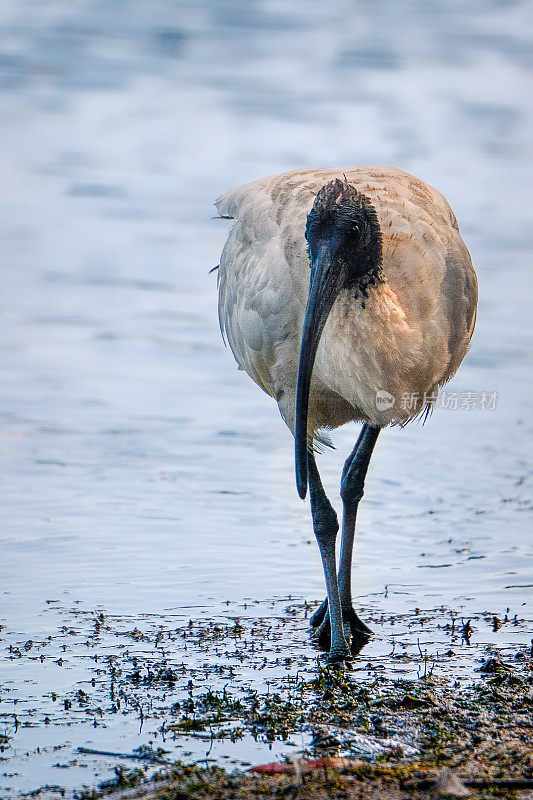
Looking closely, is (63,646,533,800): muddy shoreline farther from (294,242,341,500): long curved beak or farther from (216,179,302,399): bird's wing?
(216,179,302,399): bird's wing

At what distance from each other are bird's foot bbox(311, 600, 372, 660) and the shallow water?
95mm

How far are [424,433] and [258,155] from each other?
833 cm

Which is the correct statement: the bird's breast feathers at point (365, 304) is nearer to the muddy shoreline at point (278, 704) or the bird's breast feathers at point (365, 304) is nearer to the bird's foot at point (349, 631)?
the bird's foot at point (349, 631)

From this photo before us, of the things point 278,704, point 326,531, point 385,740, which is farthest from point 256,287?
point 385,740

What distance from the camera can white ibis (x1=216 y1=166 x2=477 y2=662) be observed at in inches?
203

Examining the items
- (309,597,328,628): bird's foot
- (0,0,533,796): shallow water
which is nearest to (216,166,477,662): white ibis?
(309,597,328,628): bird's foot

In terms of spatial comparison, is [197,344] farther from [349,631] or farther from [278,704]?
[278,704]

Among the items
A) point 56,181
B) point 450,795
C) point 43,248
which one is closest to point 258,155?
point 56,181

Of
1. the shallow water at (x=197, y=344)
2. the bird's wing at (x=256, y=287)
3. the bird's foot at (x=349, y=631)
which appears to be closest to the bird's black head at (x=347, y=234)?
the bird's wing at (x=256, y=287)

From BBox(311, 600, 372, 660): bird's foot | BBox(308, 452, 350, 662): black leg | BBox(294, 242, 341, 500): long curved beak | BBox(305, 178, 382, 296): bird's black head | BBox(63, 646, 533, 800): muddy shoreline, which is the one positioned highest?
BBox(305, 178, 382, 296): bird's black head

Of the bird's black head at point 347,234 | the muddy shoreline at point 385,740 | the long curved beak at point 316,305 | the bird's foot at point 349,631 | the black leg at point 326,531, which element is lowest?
the muddy shoreline at point 385,740

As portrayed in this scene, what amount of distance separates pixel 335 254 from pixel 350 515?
1.54 m

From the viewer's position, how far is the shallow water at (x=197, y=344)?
6004 mm

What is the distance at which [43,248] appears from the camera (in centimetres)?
1373
